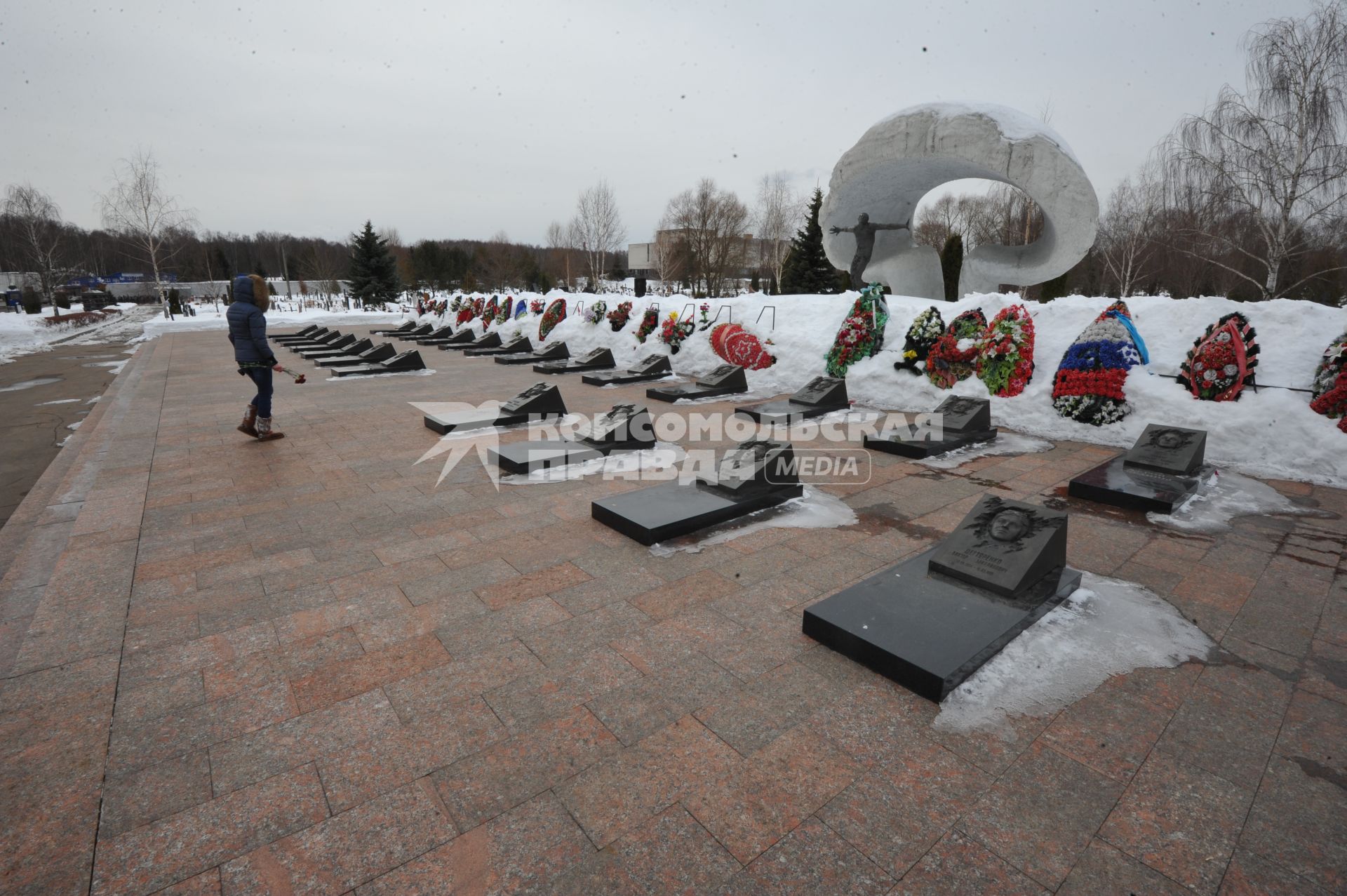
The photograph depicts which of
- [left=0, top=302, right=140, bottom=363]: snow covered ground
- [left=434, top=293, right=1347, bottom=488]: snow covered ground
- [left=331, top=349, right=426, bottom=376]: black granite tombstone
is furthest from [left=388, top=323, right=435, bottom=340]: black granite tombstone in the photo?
[left=434, top=293, right=1347, bottom=488]: snow covered ground

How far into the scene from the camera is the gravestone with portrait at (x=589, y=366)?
510 inches

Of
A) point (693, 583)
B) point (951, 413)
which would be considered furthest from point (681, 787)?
point (951, 413)

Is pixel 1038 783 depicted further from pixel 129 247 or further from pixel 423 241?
pixel 129 247

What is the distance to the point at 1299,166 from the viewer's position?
15969 millimetres

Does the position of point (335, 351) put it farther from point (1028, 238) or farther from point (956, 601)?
point (1028, 238)

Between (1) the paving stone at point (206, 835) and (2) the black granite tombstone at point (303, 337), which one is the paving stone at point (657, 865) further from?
(2) the black granite tombstone at point (303, 337)

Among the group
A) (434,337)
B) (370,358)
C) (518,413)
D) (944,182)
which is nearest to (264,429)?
(518,413)

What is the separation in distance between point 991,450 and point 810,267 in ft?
91.6

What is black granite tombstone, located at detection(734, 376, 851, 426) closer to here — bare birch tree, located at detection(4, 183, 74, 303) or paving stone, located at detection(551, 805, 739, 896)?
paving stone, located at detection(551, 805, 739, 896)

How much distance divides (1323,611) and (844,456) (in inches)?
152

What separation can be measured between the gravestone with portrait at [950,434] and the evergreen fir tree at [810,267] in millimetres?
26297

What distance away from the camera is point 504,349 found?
1644 cm

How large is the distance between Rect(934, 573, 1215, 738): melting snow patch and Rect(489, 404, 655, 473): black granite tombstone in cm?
433

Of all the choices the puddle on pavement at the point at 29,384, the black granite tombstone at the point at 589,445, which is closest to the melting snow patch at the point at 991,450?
the black granite tombstone at the point at 589,445
